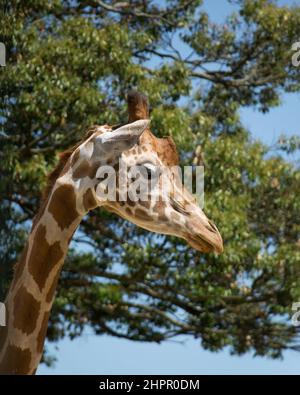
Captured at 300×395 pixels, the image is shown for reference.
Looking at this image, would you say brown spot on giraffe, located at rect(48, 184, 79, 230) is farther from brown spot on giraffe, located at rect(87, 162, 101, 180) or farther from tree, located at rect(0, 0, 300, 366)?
tree, located at rect(0, 0, 300, 366)

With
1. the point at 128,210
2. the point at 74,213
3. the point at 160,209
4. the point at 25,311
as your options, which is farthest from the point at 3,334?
the point at 160,209

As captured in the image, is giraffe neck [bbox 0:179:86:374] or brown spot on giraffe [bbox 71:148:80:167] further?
brown spot on giraffe [bbox 71:148:80:167]

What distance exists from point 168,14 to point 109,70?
2.11 meters

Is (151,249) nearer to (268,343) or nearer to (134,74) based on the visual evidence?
(134,74)

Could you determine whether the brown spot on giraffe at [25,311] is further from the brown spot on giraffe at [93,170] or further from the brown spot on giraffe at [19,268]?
the brown spot on giraffe at [93,170]

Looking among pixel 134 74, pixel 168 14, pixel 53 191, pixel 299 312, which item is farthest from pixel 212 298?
pixel 53 191

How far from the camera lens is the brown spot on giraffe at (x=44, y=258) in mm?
3871

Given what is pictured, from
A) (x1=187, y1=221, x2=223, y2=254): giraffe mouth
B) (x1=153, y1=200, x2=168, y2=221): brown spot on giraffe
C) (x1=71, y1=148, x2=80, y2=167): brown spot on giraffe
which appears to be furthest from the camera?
(x1=71, y1=148, x2=80, y2=167): brown spot on giraffe

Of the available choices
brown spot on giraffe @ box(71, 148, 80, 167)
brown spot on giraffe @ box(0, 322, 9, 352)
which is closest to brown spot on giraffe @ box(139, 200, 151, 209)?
brown spot on giraffe @ box(71, 148, 80, 167)

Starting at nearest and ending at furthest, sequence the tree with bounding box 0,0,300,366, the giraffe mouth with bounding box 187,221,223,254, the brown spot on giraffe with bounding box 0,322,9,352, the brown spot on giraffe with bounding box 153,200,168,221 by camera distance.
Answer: the giraffe mouth with bounding box 187,221,223,254
the brown spot on giraffe with bounding box 153,200,168,221
the brown spot on giraffe with bounding box 0,322,9,352
the tree with bounding box 0,0,300,366

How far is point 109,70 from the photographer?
376 inches

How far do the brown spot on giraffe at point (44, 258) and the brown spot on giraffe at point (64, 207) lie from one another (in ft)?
0.30

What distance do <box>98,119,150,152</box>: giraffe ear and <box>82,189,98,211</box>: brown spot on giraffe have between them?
20 centimetres

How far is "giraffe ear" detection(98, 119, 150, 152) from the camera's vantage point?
3785mm
